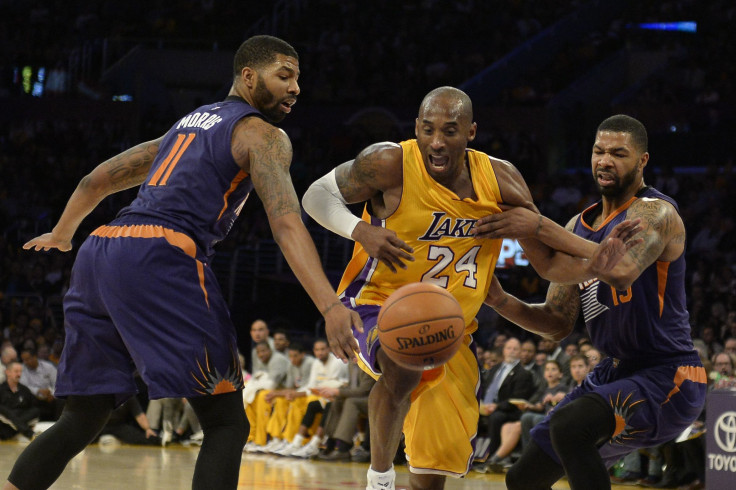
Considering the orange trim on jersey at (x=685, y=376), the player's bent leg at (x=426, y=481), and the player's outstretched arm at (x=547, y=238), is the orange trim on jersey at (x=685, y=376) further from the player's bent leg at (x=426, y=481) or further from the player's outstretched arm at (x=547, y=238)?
the player's bent leg at (x=426, y=481)

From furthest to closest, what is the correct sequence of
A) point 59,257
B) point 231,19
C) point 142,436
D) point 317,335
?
point 231,19, point 59,257, point 317,335, point 142,436

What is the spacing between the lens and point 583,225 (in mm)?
5270

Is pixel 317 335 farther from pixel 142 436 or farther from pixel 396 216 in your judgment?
pixel 396 216

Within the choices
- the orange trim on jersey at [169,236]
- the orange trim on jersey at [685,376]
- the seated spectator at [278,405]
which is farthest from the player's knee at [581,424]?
the seated spectator at [278,405]

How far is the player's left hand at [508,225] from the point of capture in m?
4.82

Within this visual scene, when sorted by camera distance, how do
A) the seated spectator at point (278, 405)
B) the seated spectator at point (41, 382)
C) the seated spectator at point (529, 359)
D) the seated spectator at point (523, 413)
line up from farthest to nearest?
the seated spectator at point (41, 382)
the seated spectator at point (278, 405)
the seated spectator at point (529, 359)
the seated spectator at point (523, 413)

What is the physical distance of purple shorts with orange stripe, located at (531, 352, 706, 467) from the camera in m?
4.68

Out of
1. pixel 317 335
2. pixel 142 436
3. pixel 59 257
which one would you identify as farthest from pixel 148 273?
pixel 59 257

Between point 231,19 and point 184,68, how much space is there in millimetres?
1983

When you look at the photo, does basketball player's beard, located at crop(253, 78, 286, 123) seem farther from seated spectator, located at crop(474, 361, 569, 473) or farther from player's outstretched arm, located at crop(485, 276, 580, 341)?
seated spectator, located at crop(474, 361, 569, 473)

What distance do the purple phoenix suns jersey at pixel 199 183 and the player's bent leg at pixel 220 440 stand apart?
2.07ft

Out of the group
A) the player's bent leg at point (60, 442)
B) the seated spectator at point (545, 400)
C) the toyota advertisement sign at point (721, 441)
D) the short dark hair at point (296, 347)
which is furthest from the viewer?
the short dark hair at point (296, 347)

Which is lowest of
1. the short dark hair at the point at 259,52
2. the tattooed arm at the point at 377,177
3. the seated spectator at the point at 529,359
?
the seated spectator at the point at 529,359

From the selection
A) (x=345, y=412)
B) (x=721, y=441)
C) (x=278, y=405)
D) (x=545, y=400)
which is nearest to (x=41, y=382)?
(x=278, y=405)
